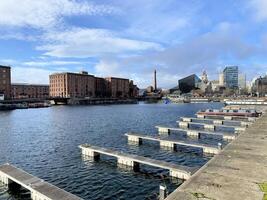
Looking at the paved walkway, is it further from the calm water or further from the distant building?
the distant building

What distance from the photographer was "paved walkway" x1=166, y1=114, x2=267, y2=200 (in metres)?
12.2

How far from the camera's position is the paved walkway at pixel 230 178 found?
479 inches

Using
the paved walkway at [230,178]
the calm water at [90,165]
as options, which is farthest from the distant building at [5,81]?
the paved walkway at [230,178]

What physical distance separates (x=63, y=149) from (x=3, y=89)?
173320 mm

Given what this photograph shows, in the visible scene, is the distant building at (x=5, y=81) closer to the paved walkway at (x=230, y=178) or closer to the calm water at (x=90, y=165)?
the calm water at (x=90, y=165)

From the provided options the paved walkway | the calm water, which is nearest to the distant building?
the calm water

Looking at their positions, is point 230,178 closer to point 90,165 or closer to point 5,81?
point 90,165

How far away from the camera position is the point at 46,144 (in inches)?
1876

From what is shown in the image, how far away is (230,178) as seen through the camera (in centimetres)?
1455

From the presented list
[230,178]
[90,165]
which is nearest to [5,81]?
[90,165]

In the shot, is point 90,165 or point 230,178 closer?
point 230,178

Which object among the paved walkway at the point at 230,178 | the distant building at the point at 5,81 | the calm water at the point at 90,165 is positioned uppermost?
the distant building at the point at 5,81

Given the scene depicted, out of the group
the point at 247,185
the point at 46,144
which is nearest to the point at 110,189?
the point at 247,185

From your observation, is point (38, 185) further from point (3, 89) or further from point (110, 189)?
point (3, 89)
